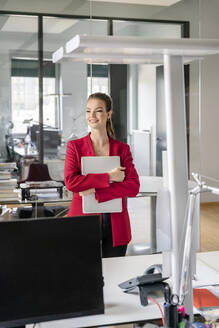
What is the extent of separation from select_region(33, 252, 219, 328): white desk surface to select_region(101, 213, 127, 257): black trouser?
356mm

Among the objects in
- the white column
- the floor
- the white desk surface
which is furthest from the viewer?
the floor

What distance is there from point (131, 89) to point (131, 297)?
263 cm

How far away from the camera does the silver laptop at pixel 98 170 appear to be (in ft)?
9.10

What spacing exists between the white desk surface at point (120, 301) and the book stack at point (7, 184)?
71.0 inches

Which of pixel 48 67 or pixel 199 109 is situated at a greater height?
pixel 48 67

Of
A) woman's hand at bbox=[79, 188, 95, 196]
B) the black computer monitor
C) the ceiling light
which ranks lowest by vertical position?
the black computer monitor

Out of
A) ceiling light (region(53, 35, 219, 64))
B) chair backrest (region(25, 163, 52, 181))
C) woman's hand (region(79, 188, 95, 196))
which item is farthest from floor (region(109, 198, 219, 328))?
ceiling light (region(53, 35, 219, 64))

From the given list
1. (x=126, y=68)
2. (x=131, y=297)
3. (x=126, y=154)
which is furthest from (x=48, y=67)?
(x=131, y=297)

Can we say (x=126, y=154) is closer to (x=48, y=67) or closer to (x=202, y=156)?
(x=48, y=67)

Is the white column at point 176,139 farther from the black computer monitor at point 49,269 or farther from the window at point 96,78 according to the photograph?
the window at point 96,78

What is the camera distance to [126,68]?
4.22 meters

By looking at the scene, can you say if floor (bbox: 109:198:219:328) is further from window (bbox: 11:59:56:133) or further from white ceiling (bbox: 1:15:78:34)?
white ceiling (bbox: 1:15:78:34)

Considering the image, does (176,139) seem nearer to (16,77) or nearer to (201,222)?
(16,77)

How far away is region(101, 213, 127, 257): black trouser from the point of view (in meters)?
2.73
